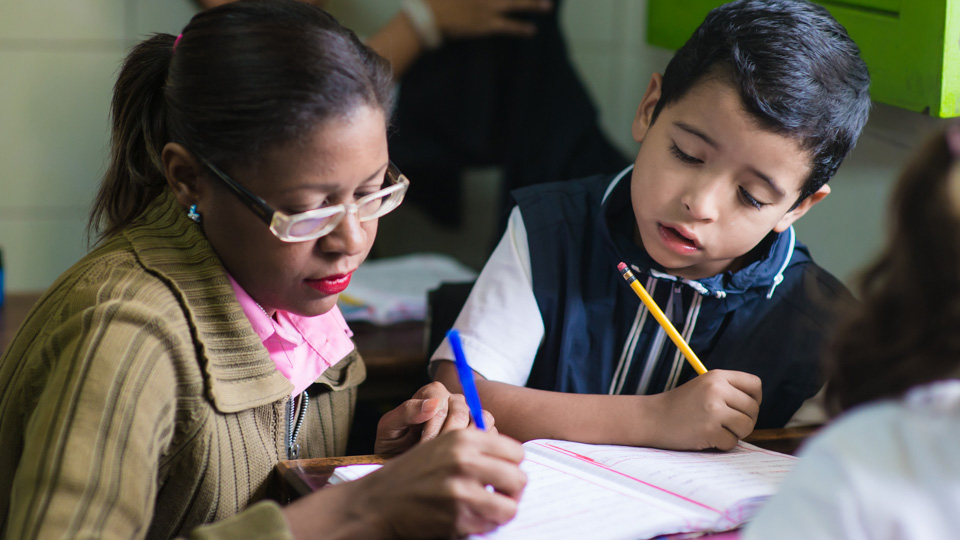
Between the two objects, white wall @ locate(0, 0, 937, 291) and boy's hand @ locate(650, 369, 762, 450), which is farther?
white wall @ locate(0, 0, 937, 291)

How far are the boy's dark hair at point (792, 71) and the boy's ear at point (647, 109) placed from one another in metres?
0.07

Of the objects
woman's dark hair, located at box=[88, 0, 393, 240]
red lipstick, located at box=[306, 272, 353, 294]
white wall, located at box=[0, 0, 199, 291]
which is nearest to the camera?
woman's dark hair, located at box=[88, 0, 393, 240]

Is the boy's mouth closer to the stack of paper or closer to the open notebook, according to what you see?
the open notebook

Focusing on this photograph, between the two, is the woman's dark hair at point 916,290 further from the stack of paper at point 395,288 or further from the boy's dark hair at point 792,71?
the stack of paper at point 395,288

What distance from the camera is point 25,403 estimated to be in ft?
3.17

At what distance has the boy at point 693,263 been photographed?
3.80 ft

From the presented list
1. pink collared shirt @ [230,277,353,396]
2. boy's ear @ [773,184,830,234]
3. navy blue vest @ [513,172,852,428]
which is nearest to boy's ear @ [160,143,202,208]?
pink collared shirt @ [230,277,353,396]

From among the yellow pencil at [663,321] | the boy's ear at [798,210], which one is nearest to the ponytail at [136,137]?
the yellow pencil at [663,321]

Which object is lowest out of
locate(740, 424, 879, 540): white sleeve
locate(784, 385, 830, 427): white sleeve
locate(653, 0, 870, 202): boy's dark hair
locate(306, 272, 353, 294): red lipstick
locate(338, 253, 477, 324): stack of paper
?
locate(338, 253, 477, 324): stack of paper

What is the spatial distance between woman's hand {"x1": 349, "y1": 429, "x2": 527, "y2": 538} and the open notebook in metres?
0.03

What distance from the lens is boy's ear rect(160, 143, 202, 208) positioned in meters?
1.00

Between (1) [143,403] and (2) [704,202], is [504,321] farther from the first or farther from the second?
(1) [143,403]

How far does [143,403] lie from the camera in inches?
34.7

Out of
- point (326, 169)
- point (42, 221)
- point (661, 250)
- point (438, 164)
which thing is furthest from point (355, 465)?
point (42, 221)
